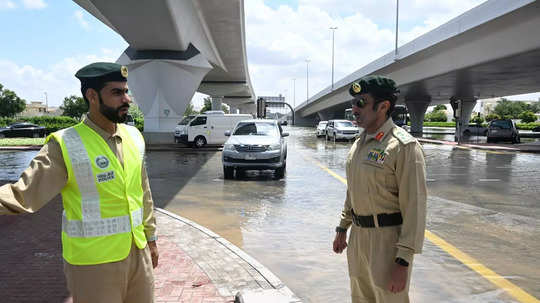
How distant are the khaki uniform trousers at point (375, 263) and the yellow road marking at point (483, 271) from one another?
2365mm

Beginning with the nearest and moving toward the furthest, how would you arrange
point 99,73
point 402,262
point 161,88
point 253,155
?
1. point 99,73
2. point 402,262
3. point 253,155
4. point 161,88

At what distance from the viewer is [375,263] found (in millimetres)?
2742

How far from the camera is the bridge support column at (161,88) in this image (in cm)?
2692

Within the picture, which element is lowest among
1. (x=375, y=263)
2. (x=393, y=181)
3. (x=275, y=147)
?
(x=375, y=263)

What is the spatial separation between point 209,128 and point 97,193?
71.1 ft

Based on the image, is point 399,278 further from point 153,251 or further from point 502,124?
point 502,124

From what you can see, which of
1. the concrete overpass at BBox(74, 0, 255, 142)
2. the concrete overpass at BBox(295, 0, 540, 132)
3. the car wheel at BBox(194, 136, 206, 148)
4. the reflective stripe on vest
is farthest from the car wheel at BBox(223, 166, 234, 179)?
the concrete overpass at BBox(295, 0, 540, 132)

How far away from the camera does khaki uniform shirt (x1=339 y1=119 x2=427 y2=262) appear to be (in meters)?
2.61

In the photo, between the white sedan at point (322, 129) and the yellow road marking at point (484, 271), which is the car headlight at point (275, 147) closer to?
the yellow road marking at point (484, 271)

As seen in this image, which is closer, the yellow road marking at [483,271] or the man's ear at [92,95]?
the man's ear at [92,95]

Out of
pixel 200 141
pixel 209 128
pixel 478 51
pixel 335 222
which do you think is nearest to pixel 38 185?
pixel 335 222

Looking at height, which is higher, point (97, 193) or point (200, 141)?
point (97, 193)

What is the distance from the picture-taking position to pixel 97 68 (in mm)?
2471

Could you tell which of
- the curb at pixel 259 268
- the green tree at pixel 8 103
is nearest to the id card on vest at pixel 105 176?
the curb at pixel 259 268
